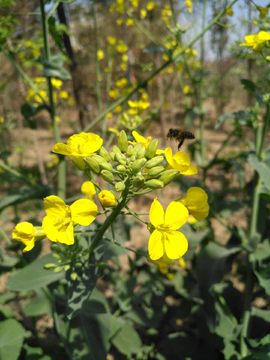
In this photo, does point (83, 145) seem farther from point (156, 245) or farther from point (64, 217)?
point (156, 245)

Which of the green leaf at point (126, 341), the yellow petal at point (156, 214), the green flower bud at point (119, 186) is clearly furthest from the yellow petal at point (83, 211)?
the green leaf at point (126, 341)

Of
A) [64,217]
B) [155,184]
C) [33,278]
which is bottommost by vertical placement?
[33,278]

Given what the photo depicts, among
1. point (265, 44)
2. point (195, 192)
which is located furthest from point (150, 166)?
point (265, 44)

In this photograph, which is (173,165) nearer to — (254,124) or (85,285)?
(85,285)

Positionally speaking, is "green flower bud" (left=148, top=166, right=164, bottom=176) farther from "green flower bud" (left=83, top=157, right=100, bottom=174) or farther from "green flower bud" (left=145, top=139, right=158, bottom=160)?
"green flower bud" (left=83, top=157, right=100, bottom=174)

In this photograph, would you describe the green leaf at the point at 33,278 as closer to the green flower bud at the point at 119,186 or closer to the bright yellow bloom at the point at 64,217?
the bright yellow bloom at the point at 64,217

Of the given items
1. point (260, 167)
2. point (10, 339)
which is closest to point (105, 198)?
point (260, 167)
